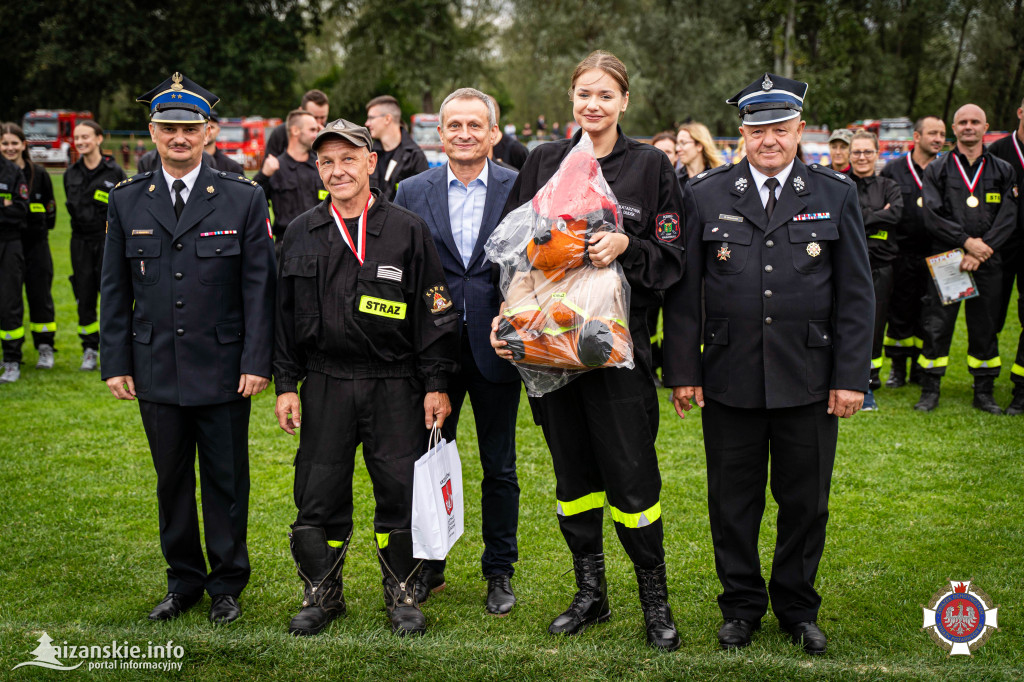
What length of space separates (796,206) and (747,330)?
0.57m

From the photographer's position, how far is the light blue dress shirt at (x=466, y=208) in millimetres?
4312

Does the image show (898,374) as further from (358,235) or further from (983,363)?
(358,235)

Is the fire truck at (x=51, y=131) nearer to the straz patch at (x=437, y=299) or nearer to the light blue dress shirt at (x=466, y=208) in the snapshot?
the light blue dress shirt at (x=466, y=208)

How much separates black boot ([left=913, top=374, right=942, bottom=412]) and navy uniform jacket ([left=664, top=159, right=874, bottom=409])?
15.8 feet

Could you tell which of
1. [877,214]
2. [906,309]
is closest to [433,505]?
[877,214]

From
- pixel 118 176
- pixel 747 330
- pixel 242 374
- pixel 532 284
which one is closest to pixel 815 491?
pixel 747 330

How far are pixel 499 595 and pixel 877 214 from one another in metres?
5.44

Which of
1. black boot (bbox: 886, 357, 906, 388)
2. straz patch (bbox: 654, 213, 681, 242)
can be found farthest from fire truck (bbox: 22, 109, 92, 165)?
straz patch (bbox: 654, 213, 681, 242)

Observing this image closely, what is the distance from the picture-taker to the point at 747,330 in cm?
375

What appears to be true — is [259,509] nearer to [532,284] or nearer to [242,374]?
[242,374]

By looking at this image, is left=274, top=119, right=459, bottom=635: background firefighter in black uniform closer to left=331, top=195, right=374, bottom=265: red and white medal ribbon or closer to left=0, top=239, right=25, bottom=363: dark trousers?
left=331, top=195, right=374, bottom=265: red and white medal ribbon

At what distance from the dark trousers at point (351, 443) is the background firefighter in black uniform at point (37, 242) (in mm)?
6705

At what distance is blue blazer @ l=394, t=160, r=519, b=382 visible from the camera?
421 centimetres

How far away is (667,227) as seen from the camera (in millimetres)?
3709
